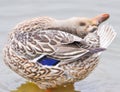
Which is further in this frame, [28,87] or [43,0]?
[43,0]

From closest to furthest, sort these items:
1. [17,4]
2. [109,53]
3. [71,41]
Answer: [71,41]
[109,53]
[17,4]

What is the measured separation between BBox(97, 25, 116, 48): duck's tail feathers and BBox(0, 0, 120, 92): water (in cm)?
55

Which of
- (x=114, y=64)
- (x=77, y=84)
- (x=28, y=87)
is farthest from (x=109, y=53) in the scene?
(x=28, y=87)

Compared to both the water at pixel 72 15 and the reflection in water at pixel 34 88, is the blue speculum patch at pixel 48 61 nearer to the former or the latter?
the reflection in water at pixel 34 88

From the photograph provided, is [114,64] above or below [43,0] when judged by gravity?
below

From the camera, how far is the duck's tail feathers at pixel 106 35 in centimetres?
529

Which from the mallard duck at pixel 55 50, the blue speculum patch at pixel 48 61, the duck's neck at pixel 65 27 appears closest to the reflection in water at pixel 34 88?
the mallard duck at pixel 55 50

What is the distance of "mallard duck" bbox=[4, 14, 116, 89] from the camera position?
16.4ft

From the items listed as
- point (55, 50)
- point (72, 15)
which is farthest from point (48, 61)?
point (72, 15)

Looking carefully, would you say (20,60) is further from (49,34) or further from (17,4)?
(17,4)

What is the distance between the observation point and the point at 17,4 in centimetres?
695

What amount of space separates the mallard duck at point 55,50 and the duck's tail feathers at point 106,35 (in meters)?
0.01

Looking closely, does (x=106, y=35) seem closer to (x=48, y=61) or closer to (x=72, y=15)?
(x=48, y=61)

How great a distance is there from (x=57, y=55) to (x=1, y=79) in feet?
3.17
